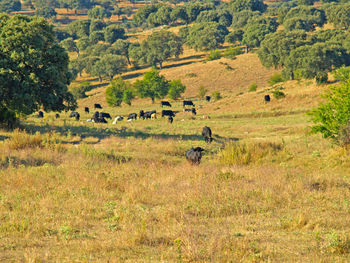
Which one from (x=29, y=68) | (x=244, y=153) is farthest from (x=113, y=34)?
(x=244, y=153)

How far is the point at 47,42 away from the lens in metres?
29.4

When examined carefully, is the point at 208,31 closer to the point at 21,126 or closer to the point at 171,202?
the point at 21,126

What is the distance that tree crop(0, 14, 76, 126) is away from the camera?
2614 centimetres

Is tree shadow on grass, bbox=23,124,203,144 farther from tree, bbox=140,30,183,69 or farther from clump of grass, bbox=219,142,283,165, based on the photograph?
tree, bbox=140,30,183,69

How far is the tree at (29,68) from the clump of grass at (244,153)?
591 inches

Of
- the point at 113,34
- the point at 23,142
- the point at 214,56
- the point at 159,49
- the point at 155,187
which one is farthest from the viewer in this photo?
the point at 113,34

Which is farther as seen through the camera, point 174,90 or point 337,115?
point 174,90

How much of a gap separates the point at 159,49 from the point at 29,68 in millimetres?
94359

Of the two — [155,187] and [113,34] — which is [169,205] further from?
[113,34]

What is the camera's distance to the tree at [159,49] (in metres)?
119

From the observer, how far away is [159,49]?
11900 cm

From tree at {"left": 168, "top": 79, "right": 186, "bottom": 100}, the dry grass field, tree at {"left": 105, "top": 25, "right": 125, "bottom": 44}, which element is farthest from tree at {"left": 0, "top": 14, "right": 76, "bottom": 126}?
tree at {"left": 105, "top": 25, "right": 125, "bottom": 44}

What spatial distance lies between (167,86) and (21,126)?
174 ft

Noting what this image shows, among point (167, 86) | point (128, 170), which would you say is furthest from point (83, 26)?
point (128, 170)
